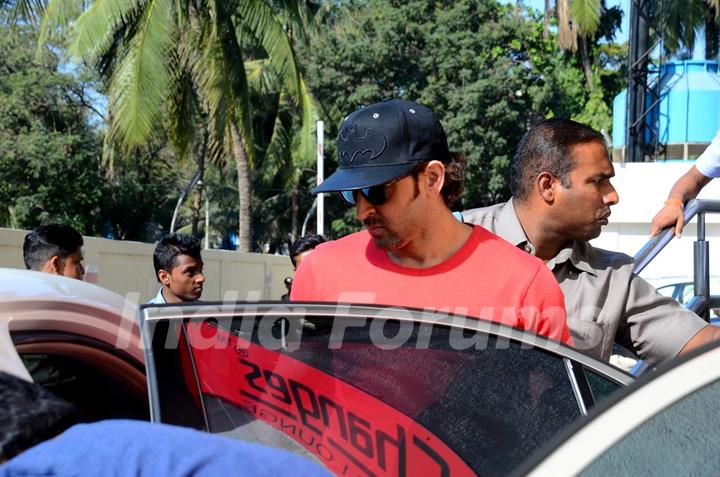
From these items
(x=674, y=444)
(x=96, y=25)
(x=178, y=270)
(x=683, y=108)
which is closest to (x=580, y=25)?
(x=683, y=108)

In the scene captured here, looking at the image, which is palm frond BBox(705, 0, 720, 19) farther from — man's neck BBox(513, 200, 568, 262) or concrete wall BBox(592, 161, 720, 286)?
man's neck BBox(513, 200, 568, 262)

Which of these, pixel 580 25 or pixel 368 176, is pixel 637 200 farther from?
pixel 368 176

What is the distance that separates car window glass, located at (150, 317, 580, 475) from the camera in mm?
1916

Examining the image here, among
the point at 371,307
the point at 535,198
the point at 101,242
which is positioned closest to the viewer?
the point at 371,307

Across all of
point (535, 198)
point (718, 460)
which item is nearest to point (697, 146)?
point (535, 198)

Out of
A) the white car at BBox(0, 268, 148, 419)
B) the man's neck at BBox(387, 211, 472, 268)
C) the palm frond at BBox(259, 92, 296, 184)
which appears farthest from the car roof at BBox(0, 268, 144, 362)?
the palm frond at BBox(259, 92, 296, 184)

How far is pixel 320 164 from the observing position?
1756 cm

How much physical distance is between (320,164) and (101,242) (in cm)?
583

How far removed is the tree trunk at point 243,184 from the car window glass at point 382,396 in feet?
53.1

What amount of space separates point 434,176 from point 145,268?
1210 centimetres

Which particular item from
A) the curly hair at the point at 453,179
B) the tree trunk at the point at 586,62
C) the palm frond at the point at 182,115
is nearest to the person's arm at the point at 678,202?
the curly hair at the point at 453,179

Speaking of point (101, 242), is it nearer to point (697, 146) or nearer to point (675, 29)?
point (697, 146)

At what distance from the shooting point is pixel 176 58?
17.2 meters

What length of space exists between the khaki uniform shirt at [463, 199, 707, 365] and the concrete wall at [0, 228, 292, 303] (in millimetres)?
988
